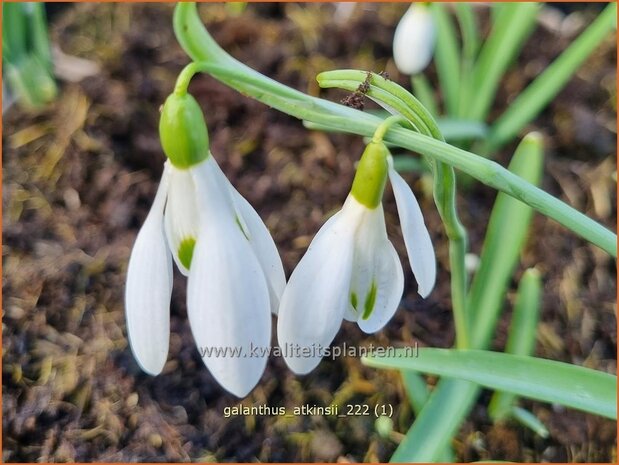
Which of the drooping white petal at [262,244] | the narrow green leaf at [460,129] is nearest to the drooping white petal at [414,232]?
the drooping white petal at [262,244]

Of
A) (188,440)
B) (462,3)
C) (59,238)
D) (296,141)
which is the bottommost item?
(188,440)

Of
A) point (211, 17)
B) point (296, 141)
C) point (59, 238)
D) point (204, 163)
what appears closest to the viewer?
point (204, 163)

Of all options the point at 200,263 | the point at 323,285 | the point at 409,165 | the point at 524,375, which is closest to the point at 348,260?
the point at 323,285

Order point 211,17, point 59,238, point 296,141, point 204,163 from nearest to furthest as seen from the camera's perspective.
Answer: point 204,163 → point 59,238 → point 296,141 → point 211,17

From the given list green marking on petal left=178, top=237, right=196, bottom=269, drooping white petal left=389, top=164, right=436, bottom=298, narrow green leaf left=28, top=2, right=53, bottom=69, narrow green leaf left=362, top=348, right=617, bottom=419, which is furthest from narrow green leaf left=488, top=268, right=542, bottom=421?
narrow green leaf left=28, top=2, right=53, bottom=69

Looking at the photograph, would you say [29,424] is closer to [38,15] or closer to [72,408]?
[72,408]

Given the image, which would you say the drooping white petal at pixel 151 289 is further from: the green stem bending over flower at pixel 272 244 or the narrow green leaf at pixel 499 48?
the narrow green leaf at pixel 499 48

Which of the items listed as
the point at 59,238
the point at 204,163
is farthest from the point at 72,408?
the point at 204,163

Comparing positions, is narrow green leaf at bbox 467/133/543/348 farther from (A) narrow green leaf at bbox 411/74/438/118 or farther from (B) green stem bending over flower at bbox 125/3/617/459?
(A) narrow green leaf at bbox 411/74/438/118
